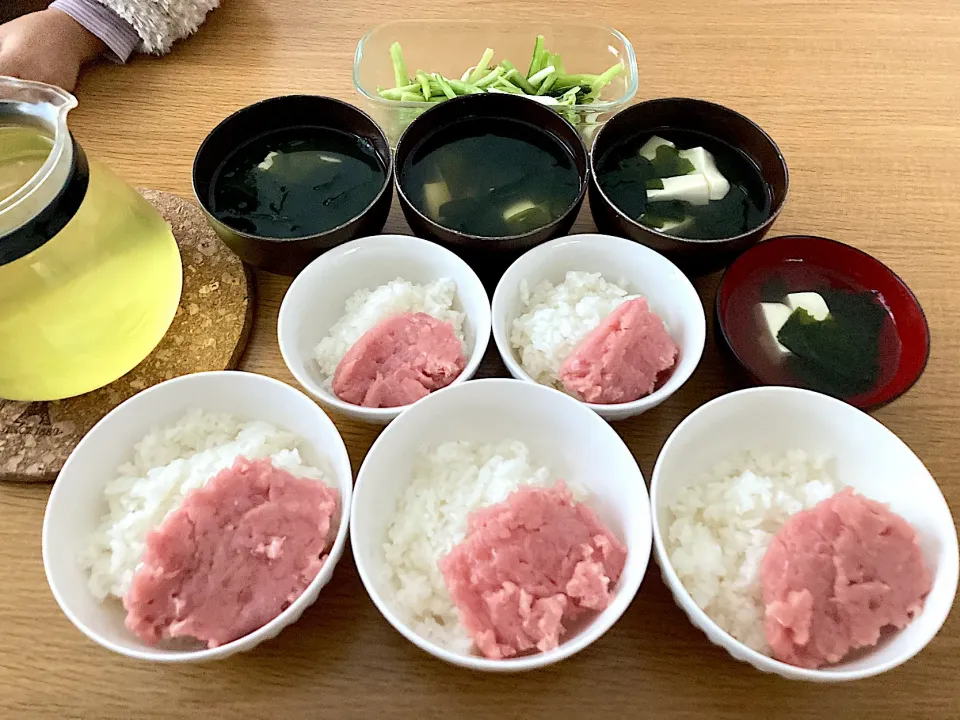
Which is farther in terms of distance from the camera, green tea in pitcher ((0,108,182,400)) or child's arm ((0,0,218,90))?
child's arm ((0,0,218,90))

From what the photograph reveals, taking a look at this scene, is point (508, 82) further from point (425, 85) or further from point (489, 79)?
point (425, 85)

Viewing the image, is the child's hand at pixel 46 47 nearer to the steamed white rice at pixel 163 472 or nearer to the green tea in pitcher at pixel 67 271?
the green tea in pitcher at pixel 67 271

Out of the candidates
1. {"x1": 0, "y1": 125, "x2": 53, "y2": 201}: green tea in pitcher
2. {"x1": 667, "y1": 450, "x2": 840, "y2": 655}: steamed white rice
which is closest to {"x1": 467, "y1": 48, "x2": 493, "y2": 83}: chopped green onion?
{"x1": 0, "y1": 125, "x2": 53, "y2": 201}: green tea in pitcher

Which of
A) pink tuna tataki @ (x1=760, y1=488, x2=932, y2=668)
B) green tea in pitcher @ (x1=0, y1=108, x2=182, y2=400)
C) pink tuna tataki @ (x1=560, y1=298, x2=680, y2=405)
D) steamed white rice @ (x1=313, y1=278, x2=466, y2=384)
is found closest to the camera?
pink tuna tataki @ (x1=760, y1=488, x2=932, y2=668)

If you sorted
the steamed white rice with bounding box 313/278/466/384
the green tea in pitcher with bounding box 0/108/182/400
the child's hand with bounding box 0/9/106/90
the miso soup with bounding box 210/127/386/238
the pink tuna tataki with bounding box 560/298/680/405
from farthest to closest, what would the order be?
the child's hand with bounding box 0/9/106/90 < the miso soup with bounding box 210/127/386/238 < the steamed white rice with bounding box 313/278/466/384 < the pink tuna tataki with bounding box 560/298/680/405 < the green tea in pitcher with bounding box 0/108/182/400

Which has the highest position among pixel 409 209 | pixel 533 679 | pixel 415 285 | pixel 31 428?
pixel 409 209

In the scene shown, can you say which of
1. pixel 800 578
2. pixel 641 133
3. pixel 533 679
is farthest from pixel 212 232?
pixel 800 578

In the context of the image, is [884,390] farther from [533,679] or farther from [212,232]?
[212,232]

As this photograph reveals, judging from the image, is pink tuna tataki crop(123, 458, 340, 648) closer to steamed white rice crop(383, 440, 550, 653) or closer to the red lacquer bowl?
steamed white rice crop(383, 440, 550, 653)

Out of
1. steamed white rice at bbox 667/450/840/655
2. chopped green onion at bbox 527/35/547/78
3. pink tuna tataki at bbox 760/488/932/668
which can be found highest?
chopped green onion at bbox 527/35/547/78
